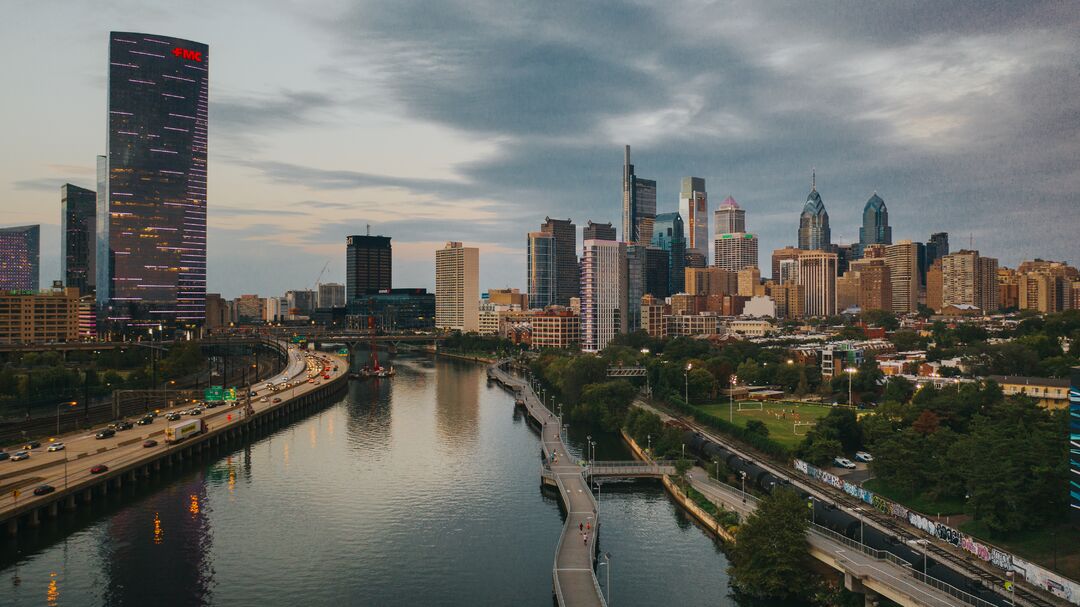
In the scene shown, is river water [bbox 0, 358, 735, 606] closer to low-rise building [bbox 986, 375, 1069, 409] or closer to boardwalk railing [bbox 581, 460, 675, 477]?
boardwalk railing [bbox 581, 460, 675, 477]

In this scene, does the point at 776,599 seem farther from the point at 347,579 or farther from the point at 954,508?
the point at 347,579

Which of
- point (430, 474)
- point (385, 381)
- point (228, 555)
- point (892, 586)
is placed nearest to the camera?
point (892, 586)

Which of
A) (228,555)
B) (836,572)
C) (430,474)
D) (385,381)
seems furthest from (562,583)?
(385,381)

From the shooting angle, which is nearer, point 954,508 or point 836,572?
point 836,572

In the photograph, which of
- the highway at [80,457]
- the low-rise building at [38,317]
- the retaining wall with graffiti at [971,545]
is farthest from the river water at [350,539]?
the low-rise building at [38,317]

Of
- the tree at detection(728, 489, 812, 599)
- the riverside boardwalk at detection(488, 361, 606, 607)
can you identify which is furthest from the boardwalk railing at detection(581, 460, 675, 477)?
the tree at detection(728, 489, 812, 599)

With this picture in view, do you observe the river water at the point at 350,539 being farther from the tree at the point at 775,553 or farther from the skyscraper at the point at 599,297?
the skyscraper at the point at 599,297

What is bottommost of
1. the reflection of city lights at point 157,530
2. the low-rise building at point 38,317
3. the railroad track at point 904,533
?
the reflection of city lights at point 157,530

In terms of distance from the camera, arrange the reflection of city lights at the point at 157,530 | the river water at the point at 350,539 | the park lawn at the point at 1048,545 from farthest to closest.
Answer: the reflection of city lights at the point at 157,530 → the river water at the point at 350,539 → the park lawn at the point at 1048,545
